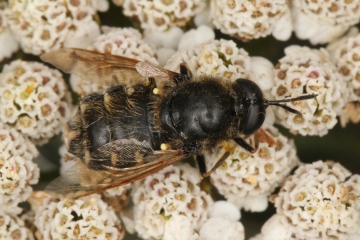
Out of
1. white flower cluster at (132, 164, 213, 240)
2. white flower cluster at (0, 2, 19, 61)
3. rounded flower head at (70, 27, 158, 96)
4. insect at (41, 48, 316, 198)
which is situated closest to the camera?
insect at (41, 48, 316, 198)

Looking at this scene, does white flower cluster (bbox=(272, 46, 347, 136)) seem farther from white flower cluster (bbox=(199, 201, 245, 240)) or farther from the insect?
white flower cluster (bbox=(199, 201, 245, 240))

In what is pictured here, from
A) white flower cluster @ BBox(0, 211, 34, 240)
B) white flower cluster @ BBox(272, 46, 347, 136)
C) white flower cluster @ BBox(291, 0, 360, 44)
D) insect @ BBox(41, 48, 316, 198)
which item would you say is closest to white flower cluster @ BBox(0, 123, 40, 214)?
white flower cluster @ BBox(0, 211, 34, 240)

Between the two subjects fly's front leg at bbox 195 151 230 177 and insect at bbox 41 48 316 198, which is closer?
insect at bbox 41 48 316 198

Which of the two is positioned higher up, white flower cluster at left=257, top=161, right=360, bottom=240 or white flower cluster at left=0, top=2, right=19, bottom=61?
white flower cluster at left=0, top=2, right=19, bottom=61

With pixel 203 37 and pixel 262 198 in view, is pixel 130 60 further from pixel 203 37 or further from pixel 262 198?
pixel 262 198

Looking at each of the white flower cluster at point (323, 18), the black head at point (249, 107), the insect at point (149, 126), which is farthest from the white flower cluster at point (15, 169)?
the white flower cluster at point (323, 18)

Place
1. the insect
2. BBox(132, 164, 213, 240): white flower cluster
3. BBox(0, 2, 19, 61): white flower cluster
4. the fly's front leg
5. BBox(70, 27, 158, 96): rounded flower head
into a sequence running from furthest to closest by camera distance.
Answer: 1. BBox(0, 2, 19, 61): white flower cluster
2. BBox(70, 27, 158, 96): rounded flower head
3. BBox(132, 164, 213, 240): white flower cluster
4. the fly's front leg
5. the insect

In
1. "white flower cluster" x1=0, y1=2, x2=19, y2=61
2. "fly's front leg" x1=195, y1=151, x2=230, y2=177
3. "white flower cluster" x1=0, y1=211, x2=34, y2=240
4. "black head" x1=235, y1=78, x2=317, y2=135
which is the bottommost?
"white flower cluster" x1=0, y1=211, x2=34, y2=240
